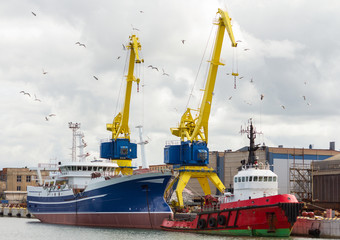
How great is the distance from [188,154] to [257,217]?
21.8 m

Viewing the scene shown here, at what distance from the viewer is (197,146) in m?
62.6

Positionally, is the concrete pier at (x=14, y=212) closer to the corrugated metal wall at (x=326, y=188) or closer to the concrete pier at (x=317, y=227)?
the corrugated metal wall at (x=326, y=188)

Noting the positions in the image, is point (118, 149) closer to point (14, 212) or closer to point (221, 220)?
point (14, 212)

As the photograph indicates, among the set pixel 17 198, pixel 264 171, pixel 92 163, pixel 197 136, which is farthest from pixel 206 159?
pixel 17 198

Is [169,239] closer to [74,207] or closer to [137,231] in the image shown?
[137,231]

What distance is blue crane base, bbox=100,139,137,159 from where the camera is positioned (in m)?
70.9

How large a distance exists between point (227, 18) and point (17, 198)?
2721 inches

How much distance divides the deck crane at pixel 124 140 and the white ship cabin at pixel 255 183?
92.3 ft

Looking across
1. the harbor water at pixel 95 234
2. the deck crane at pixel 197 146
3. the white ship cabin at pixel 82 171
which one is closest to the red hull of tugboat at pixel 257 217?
the harbor water at pixel 95 234

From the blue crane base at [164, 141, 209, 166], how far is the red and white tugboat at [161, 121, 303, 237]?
1343 cm

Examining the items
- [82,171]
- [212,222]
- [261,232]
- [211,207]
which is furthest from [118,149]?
[261,232]

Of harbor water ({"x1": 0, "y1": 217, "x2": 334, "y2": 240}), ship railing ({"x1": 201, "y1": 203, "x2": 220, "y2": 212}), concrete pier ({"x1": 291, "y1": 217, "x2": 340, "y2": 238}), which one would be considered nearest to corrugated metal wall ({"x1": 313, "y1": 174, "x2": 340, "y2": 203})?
concrete pier ({"x1": 291, "y1": 217, "x2": 340, "y2": 238})

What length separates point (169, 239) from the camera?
4194 cm

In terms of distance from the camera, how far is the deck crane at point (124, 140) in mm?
70750
